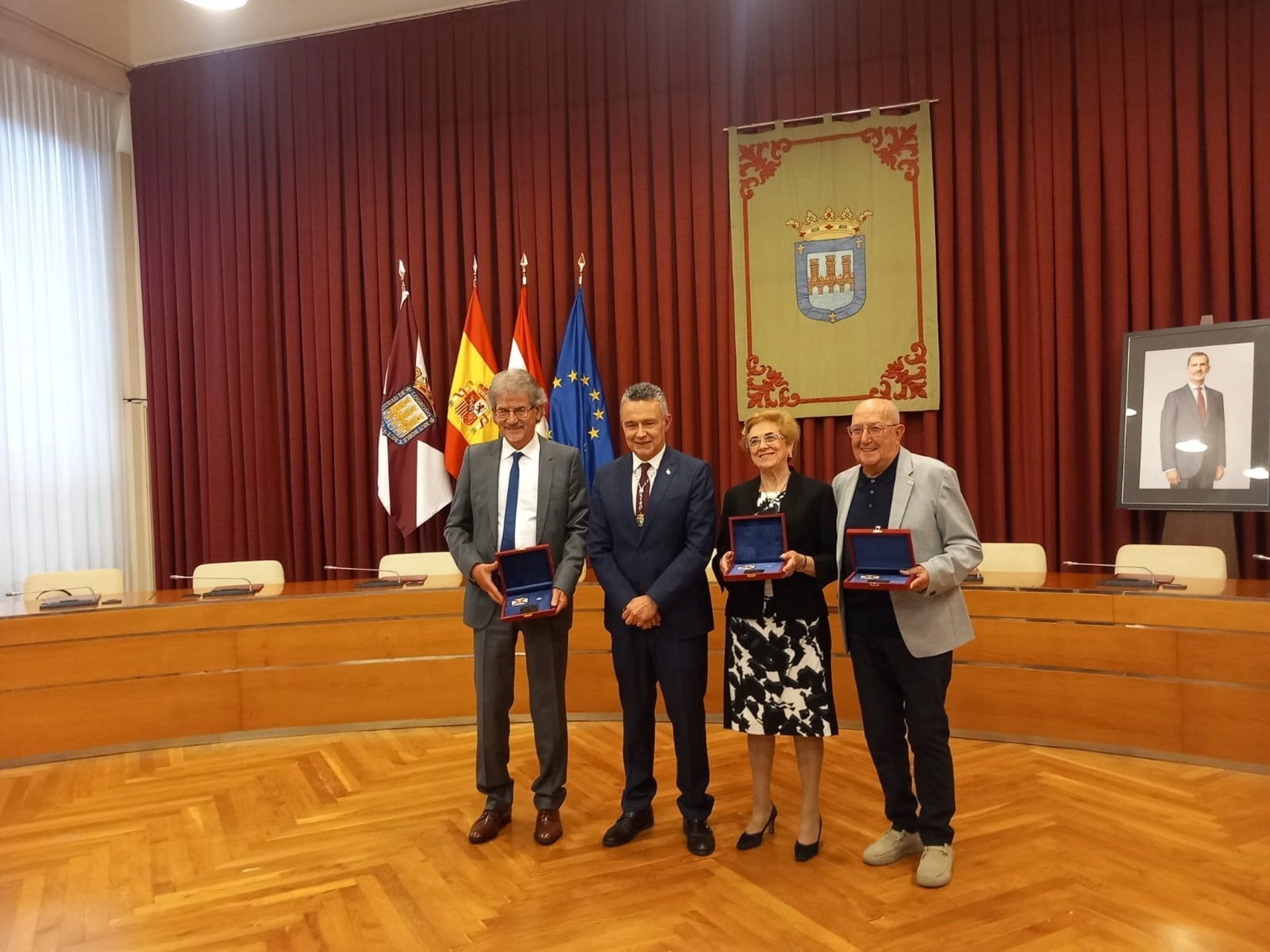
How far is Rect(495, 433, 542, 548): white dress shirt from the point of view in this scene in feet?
10.3

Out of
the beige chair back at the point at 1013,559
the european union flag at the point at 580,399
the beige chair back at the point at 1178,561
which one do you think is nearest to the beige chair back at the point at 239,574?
the european union flag at the point at 580,399

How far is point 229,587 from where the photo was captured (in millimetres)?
4652

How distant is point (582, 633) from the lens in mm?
4645

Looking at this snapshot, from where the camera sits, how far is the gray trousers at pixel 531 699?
123 inches

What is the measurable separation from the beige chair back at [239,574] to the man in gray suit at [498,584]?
7.30ft

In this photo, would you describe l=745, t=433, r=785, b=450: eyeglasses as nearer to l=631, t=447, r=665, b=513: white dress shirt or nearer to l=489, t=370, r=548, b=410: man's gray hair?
l=631, t=447, r=665, b=513: white dress shirt

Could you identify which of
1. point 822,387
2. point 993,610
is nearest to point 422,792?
point 993,610

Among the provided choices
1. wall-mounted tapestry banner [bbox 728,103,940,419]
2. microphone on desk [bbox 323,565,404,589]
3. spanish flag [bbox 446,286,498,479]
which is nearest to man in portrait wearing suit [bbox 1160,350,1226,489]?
wall-mounted tapestry banner [bbox 728,103,940,419]

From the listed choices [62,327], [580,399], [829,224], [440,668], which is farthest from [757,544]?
[62,327]

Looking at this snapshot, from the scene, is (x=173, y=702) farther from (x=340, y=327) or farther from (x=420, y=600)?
(x=340, y=327)

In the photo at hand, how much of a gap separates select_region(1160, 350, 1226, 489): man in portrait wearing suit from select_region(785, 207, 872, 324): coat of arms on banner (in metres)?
1.71

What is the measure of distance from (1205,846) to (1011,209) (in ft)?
11.5

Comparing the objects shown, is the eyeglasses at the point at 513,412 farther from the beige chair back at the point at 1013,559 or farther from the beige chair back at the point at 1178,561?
the beige chair back at the point at 1178,561

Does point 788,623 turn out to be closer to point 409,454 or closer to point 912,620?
point 912,620
